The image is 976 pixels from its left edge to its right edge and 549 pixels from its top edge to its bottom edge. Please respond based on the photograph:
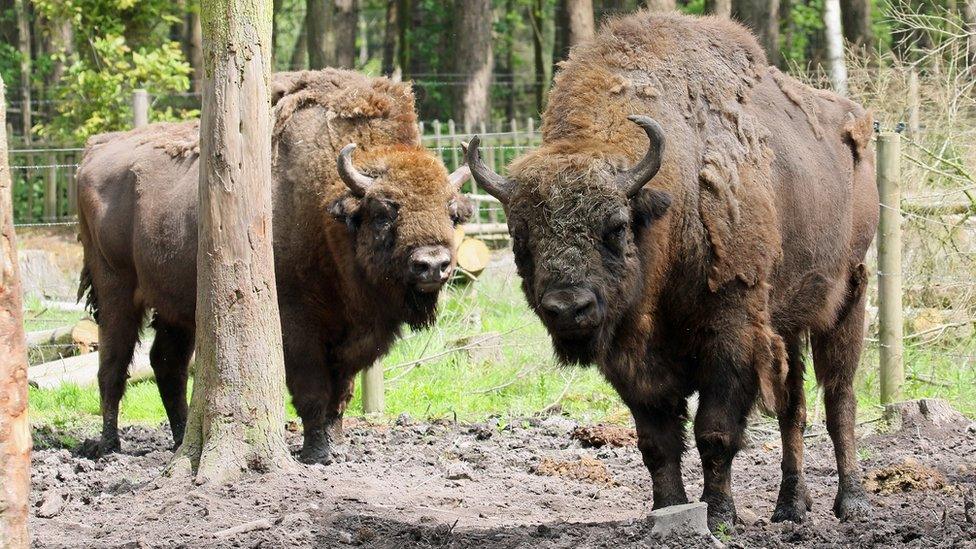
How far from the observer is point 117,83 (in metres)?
17.6

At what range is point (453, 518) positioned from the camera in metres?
6.03

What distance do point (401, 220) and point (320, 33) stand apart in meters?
16.4

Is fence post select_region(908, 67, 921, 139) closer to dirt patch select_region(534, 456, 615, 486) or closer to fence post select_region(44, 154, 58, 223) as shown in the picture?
dirt patch select_region(534, 456, 615, 486)

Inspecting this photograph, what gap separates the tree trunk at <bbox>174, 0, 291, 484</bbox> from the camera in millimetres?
6277

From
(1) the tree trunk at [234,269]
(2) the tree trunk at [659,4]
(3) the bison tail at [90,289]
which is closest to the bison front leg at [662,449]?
(1) the tree trunk at [234,269]

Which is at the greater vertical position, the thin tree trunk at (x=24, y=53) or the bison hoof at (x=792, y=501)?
the thin tree trunk at (x=24, y=53)

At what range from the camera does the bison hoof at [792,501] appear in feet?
21.1

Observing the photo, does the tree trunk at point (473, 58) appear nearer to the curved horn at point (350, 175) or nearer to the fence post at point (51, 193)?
the fence post at point (51, 193)

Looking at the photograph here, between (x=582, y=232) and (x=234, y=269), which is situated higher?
(x=582, y=232)

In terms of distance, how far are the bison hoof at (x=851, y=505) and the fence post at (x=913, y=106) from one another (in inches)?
210

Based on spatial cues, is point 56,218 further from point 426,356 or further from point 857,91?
point 857,91

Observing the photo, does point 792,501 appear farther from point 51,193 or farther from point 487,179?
point 51,193

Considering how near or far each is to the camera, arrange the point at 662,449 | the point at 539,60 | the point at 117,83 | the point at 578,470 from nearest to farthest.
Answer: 1. the point at 662,449
2. the point at 578,470
3. the point at 117,83
4. the point at 539,60

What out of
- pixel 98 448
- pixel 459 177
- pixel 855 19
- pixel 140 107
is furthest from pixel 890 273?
pixel 855 19
